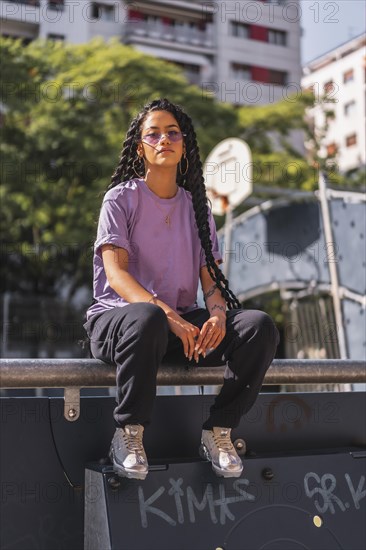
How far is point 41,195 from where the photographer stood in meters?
16.8

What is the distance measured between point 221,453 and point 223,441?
0.05m

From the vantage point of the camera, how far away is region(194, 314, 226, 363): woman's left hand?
2436 mm

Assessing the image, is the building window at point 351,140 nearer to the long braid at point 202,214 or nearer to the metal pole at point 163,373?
the long braid at point 202,214

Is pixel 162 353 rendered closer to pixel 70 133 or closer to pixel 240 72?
pixel 70 133

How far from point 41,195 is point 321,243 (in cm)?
1035

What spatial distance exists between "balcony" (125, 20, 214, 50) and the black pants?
30566mm

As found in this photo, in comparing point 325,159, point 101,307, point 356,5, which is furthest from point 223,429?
point 325,159

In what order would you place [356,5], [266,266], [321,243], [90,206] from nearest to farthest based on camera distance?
[356,5], [321,243], [266,266], [90,206]

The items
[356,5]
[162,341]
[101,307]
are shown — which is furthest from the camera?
[356,5]

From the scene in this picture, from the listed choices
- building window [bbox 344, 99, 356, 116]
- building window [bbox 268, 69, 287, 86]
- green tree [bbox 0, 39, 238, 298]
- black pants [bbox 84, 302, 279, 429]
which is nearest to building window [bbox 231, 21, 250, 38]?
building window [bbox 268, 69, 287, 86]

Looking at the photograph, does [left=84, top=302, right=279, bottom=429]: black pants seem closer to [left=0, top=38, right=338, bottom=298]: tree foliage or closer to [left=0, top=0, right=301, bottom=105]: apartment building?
[left=0, top=38, right=338, bottom=298]: tree foliage

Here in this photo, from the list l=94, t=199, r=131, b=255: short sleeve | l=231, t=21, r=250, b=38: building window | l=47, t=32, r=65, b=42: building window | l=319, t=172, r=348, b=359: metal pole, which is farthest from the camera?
l=231, t=21, r=250, b=38: building window

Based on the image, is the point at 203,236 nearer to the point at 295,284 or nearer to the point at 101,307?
the point at 101,307

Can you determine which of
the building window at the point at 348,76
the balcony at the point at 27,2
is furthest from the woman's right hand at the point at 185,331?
the building window at the point at 348,76
